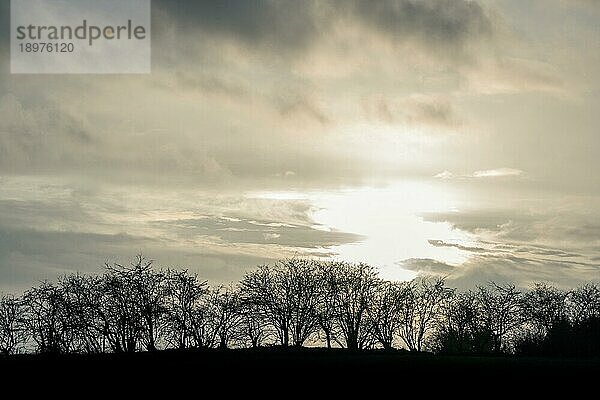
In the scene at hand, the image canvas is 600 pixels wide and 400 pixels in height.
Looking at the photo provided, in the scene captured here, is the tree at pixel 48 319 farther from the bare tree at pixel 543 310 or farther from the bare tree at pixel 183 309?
the bare tree at pixel 543 310

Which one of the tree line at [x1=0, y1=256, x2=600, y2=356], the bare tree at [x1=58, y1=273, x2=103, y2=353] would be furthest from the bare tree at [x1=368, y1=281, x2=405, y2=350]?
the bare tree at [x1=58, y1=273, x2=103, y2=353]

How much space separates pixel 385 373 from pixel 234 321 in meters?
45.1

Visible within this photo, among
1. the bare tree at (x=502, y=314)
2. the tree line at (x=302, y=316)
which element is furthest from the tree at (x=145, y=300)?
the bare tree at (x=502, y=314)

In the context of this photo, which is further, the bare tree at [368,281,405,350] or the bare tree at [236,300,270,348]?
the bare tree at [368,281,405,350]

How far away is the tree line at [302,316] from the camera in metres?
85.8

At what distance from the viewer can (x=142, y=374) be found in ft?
151

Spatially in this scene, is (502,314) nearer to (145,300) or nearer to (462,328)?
(462,328)

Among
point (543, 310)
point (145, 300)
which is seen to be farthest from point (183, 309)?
point (543, 310)

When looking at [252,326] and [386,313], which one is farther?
[386,313]

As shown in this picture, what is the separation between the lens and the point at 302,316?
92.8 metres

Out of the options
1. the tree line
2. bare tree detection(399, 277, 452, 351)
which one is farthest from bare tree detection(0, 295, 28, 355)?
bare tree detection(399, 277, 452, 351)

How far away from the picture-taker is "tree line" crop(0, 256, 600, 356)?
85.8m

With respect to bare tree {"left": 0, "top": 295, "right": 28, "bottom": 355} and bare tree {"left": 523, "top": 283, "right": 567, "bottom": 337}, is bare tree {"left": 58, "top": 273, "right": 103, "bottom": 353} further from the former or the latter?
bare tree {"left": 523, "top": 283, "right": 567, "bottom": 337}

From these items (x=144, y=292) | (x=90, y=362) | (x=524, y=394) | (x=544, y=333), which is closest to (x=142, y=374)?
(x=90, y=362)
